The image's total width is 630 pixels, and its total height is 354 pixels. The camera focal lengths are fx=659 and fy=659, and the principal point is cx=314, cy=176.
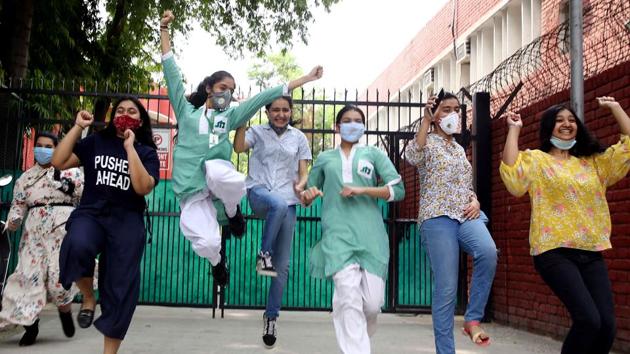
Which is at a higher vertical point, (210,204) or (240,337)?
(210,204)

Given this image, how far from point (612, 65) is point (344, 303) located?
355 cm

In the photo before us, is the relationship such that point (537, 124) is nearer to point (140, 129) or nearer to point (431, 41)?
point (140, 129)

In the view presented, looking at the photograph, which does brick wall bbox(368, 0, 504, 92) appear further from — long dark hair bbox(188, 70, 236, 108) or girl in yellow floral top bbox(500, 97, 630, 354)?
girl in yellow floral top bbox(500, 97, 630, 354)

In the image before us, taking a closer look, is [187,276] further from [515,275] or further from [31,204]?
[515,275]

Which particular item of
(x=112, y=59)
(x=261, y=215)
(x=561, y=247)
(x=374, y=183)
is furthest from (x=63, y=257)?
(x=112, y=59)

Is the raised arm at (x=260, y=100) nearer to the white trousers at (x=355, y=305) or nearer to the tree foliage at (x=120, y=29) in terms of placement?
the white trousers at (x=355, y=305)

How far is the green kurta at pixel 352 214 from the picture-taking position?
173 inches

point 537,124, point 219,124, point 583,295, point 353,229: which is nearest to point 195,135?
point 219,124

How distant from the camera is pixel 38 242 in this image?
5.94 meters

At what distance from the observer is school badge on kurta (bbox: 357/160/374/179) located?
460cm

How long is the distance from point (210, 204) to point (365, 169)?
133 centimetres

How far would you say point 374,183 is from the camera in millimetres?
4738

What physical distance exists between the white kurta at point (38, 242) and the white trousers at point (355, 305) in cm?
285

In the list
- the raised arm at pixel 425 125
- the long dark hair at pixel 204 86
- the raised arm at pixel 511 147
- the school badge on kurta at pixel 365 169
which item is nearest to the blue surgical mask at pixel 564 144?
the raised arm at pixel 511 147
